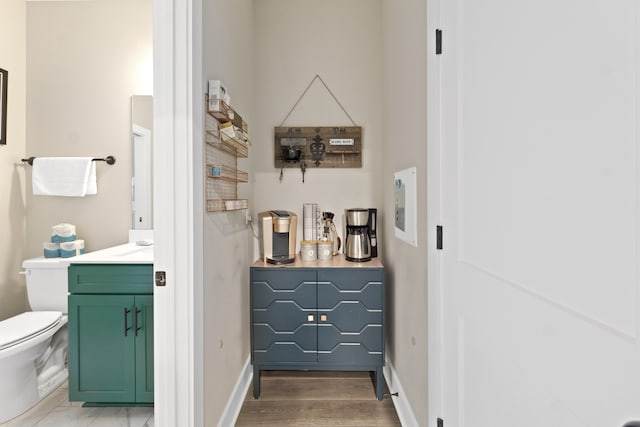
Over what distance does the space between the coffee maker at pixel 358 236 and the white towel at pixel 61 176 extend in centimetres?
200

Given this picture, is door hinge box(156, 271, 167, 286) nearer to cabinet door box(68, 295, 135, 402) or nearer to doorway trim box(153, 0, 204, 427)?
doorway trim box(153, 0, 204, 427)

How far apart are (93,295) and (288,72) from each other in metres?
2.04

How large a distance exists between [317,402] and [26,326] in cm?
176

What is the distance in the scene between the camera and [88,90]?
2447mm

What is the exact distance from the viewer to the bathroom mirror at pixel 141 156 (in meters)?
2.44

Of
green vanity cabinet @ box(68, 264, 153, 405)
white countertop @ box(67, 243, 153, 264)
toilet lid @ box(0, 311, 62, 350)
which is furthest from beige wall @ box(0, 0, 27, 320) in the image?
green vanity cabinet @ box(68, 264, 153, 405)

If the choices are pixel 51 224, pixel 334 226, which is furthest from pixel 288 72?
pixel 51 224

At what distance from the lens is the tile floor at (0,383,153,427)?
1782 mm

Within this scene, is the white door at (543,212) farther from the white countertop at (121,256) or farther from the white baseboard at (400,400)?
the white countertop at (121,256)

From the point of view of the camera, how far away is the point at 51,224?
246cm

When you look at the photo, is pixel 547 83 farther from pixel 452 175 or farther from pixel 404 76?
pixel 404 76

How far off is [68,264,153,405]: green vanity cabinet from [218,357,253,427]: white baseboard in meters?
0.46

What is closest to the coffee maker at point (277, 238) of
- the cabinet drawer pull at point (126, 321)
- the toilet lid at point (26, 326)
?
the cabinet drawer pull at point (126, 321)

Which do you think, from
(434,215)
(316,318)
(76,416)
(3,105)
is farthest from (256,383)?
(3,105)
